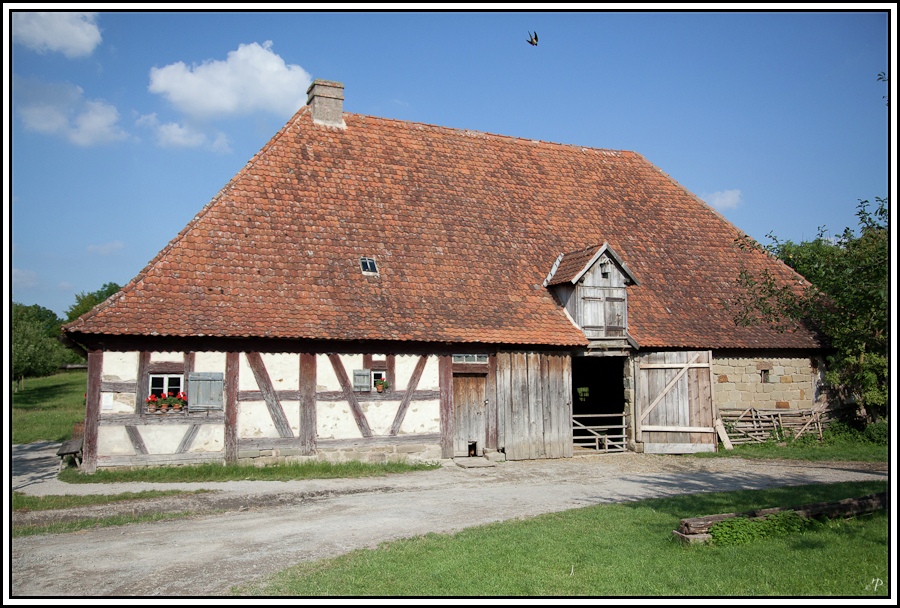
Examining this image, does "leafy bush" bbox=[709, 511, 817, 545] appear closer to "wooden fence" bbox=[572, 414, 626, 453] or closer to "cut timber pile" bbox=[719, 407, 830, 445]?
"wooden fence" bbox=[572, 414, 626, 453]

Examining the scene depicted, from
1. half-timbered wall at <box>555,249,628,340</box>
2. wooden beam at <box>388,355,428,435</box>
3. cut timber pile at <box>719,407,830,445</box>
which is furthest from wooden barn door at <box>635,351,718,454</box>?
wooden beam at <box>388,355,428,435</box>

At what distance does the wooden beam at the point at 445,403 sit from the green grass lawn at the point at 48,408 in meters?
12.2

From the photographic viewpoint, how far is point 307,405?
50.3ft

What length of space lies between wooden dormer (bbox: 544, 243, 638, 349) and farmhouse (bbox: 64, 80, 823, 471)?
0.05 metres

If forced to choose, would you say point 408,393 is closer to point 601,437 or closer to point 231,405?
point 231,405

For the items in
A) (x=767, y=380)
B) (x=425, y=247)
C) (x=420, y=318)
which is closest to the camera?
(x=420, y=318)

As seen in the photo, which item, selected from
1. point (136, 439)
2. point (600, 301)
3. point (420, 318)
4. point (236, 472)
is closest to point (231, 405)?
point (236, 472)

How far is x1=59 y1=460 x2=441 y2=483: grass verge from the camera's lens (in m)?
13.7

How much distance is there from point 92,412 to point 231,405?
2507mm

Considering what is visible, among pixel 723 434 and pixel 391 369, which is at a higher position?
pixel 391 369

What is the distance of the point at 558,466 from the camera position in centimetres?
1631

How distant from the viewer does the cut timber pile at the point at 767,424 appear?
19453 mm
